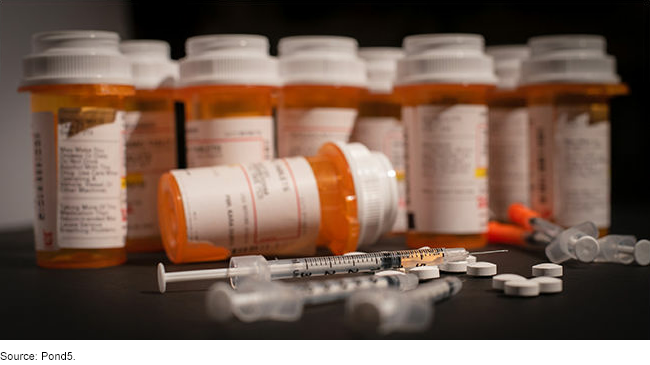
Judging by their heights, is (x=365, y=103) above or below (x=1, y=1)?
below

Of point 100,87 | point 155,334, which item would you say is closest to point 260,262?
point 155,334

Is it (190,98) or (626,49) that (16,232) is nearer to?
(190,98)

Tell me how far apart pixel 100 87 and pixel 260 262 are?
396 millimetres

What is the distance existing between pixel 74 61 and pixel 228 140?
0.27 metres

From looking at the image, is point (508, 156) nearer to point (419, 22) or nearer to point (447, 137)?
point (447, 137)

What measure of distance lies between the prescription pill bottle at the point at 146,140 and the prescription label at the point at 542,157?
690 millimetres

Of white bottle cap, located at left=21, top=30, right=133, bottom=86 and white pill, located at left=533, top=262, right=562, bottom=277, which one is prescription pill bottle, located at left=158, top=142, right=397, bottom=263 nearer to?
white bottle cap, located at left=21, top=30, right=133, bottom=86

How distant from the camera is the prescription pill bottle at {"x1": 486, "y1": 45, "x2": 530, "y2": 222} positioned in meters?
1.53

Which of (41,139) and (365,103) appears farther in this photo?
(365,103)

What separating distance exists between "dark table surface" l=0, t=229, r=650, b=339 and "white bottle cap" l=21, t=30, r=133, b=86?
291mm

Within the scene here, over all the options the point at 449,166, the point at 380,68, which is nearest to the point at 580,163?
the point at 449,166

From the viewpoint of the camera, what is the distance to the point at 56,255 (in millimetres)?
1108

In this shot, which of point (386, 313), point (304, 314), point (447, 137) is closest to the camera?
point (386, 313)

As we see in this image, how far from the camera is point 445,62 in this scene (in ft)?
3.92
